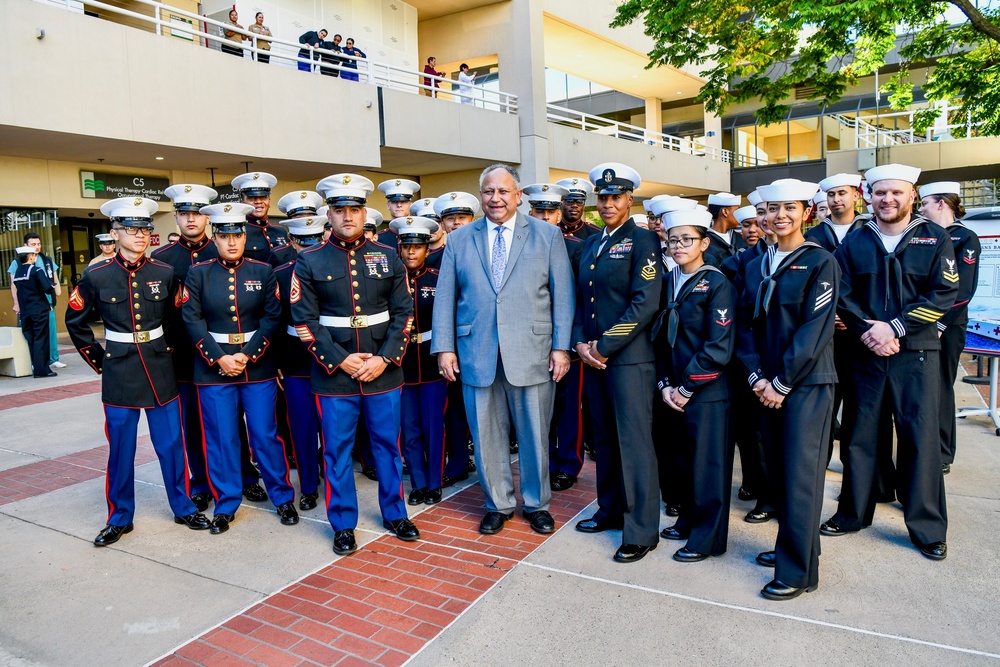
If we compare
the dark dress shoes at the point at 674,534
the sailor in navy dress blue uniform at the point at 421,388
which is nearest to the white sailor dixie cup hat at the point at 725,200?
the sailor in navy dress blue uniform at the point at 421,388

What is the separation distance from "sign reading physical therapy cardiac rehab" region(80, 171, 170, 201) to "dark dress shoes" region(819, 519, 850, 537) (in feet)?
48.1

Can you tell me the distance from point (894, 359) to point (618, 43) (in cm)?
2208

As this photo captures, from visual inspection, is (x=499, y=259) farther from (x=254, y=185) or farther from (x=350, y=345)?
(x=254, y=185)

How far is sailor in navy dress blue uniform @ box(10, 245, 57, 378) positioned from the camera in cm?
1155

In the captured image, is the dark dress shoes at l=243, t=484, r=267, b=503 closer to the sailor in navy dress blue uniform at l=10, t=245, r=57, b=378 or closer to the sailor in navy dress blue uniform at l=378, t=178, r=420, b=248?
the sailor in navy dress blue uniform at l=378, t=178, r=420, b=248

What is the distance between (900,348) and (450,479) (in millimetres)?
3187

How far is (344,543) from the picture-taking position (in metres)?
4.35

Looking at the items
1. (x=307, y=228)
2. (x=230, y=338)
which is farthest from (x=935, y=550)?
(x=307, y=228)

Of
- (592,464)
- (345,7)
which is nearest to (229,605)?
(592,464)

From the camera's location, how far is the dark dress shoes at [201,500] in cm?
527

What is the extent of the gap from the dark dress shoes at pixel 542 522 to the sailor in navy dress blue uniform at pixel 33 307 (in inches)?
398

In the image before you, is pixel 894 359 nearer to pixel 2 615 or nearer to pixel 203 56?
pixel 2 615

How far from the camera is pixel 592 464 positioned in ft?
20.2

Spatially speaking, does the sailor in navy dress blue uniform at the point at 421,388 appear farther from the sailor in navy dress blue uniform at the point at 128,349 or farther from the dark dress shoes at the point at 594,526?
the sailor in navy dress blue uniform at the point at 128,349
